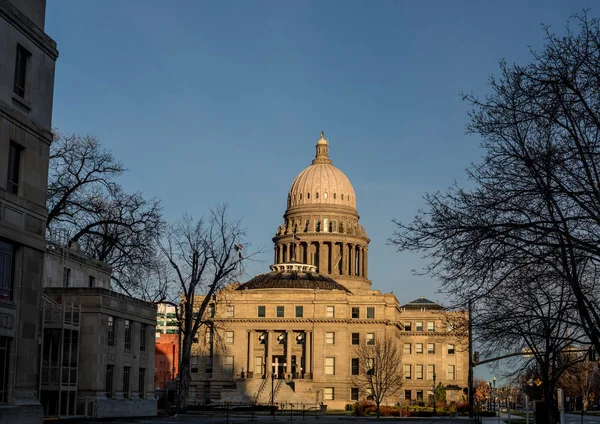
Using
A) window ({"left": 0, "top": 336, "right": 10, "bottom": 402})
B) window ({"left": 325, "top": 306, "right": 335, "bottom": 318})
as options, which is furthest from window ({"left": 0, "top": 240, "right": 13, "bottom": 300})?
window ({"left": 325, "top": 306, "right": 335, "bottom": 318})

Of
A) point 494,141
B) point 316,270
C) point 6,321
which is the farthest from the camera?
point 316,270

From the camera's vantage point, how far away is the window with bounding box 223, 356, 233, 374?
13762 cm

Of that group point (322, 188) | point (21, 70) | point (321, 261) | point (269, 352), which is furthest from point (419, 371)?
point (21, 70)

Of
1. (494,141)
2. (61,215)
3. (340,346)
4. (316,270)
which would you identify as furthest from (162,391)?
(494,141)

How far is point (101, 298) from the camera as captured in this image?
50031 mm

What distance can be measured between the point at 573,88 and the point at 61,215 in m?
40.3

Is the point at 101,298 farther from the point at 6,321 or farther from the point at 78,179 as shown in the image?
the point at 6,321

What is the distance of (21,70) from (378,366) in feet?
294

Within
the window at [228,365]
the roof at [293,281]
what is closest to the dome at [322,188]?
the roof at [293,281]

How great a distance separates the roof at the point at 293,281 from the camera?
146m

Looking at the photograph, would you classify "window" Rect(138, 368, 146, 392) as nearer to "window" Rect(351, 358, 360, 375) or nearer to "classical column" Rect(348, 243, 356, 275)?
"window" Rect(351, 358, 360, 375)

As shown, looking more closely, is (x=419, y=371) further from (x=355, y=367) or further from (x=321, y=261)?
(x=321, y=261)

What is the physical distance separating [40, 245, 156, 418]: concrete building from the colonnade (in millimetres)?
110902

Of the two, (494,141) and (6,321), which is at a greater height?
(494,141)
